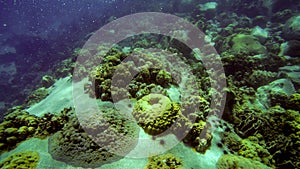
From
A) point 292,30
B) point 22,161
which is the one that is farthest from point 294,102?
point 22,161

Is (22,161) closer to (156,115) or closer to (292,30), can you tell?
(156,115)

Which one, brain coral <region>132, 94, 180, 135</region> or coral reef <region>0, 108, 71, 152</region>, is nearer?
brain coral <region>132, 94, 180, 135</region>

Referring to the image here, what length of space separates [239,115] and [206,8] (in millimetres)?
14782

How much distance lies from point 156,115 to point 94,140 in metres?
1.67

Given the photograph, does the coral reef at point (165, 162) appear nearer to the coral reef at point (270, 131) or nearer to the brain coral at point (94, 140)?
the brain coral at point (94, 140)

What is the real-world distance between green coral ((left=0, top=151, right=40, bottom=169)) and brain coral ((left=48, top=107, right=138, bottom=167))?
374mm

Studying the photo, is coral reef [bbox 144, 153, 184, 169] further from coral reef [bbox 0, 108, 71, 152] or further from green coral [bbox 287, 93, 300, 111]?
green coral [bbox 287, 93, 300, 111]

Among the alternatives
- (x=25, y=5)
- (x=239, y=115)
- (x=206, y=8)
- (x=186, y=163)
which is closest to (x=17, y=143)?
(x=186, y=163)

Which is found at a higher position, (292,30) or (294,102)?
(292,30)

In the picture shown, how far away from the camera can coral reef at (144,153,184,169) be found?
13.5 feet

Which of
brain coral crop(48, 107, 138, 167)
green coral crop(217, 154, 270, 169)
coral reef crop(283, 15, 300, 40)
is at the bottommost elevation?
green coral crop(217, 154, 270, 169)

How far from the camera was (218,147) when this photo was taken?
200 inches

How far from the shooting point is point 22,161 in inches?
165

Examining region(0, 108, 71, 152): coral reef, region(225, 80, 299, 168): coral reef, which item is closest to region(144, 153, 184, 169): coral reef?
region(225, 80, 299, 168): coral reef
